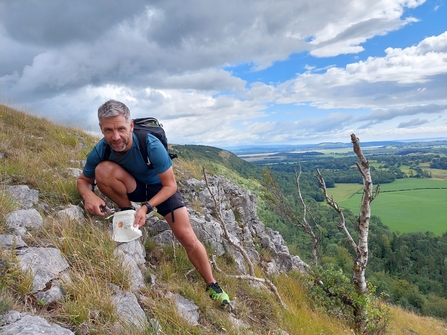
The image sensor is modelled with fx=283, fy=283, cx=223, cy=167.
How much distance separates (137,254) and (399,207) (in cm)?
9738

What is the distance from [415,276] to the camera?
159 feet

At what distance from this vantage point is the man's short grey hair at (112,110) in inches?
123

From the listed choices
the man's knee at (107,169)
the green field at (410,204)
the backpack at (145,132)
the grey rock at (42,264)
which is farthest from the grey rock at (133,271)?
the green field at (410,204)

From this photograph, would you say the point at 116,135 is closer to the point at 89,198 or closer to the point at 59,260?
the point at 89,198

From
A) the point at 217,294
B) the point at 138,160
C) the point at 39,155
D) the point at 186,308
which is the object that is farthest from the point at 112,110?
the point at 39,155

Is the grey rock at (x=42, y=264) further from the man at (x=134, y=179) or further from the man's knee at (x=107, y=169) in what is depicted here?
the man's knee at (x=107, y=169)

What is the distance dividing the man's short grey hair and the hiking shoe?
2.32 metres

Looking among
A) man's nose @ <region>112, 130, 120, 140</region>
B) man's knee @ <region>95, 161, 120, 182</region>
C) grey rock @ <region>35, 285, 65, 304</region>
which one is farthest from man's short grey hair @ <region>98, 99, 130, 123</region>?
grey rock @ <region>35, 285, 65, 304</region>

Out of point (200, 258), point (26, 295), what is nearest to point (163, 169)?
point (200, 258)

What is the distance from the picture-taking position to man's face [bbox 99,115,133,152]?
10.4ft

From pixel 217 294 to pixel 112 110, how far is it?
2533 millimetres

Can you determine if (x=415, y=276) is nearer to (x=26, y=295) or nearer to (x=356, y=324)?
(x=356, y=324)

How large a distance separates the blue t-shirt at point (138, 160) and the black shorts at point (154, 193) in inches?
3.0

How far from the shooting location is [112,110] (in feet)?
10.2
